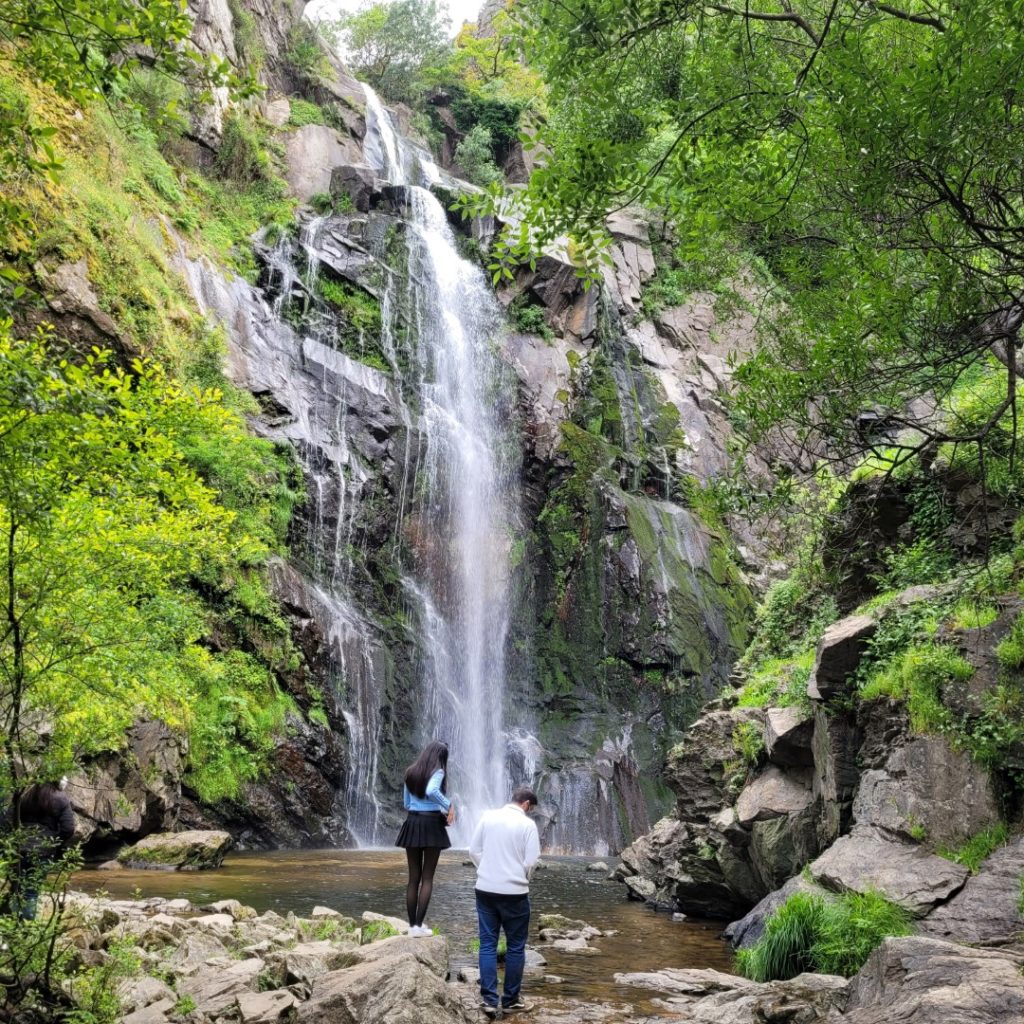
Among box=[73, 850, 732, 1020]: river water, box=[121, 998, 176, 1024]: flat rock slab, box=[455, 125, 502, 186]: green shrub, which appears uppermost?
box=[455, 125, 502, 186]: green shrub

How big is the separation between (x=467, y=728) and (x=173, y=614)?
12648 mm

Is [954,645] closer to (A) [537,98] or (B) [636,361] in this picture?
(B) [636,361]

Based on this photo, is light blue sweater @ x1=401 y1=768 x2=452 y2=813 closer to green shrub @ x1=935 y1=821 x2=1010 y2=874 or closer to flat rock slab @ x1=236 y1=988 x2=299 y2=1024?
flat rock slab @ x1=236 y1=988 x2=299 y2=1024

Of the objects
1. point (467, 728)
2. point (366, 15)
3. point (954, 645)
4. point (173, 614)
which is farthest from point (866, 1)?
point (366, 15)

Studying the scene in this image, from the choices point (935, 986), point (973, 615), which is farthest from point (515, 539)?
point (935, 986)

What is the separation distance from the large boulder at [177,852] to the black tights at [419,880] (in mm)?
6832

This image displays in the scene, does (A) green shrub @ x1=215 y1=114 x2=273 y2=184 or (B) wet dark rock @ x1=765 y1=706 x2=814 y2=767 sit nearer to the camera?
(B) wet dark rock @ x1=765 y1=706 x2=814 y2=767

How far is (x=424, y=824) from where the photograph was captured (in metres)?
7.64

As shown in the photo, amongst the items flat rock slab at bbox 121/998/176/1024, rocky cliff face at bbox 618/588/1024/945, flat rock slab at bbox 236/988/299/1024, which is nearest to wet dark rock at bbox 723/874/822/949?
rocky cliff face at bbox 618/588/1024/945

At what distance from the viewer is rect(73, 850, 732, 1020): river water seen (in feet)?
26.3

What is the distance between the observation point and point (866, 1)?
16.9 feet

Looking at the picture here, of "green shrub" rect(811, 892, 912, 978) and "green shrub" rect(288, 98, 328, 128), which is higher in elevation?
"green shrub" rect(288, 98, 328, 128)

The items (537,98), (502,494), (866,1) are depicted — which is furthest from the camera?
(537,98)

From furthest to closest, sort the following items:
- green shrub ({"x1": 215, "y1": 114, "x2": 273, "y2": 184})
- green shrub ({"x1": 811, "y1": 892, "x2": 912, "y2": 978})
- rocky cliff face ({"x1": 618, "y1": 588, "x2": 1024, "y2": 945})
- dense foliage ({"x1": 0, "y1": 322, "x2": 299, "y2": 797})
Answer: green shrub ({"x1": 215, "y1": 114, "x2": 273, "y2": 184}) → rocky cliff face ({"x1": 618, "y1": 588, "x2": 1024, "y2": 945}) → green shrub ({"x1": 811, "y1": 892, "x2": 912, "y2": 978}) → dense foliage ({"x1": 0, "y1": 322, "x2": 299, "y2": 797})
